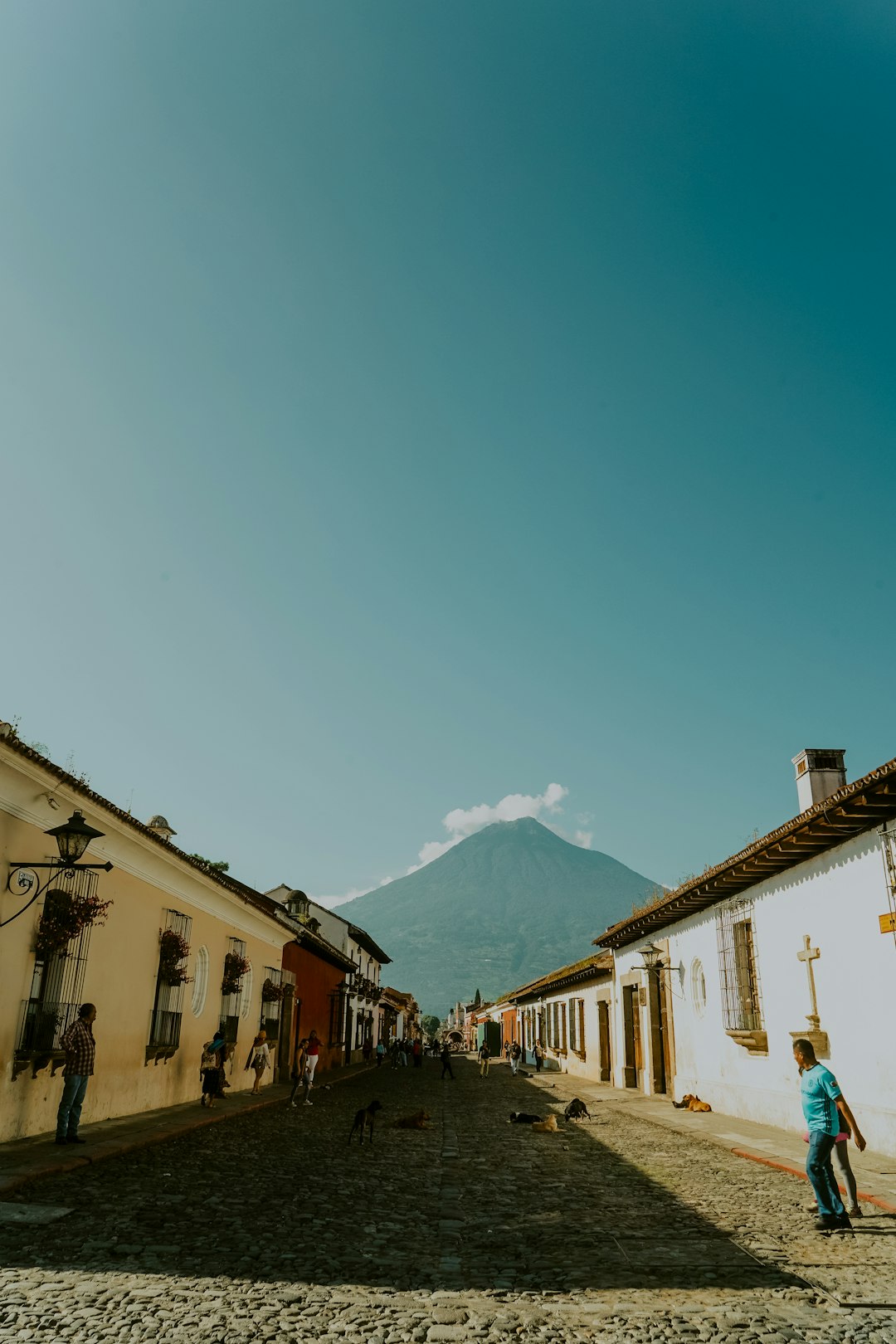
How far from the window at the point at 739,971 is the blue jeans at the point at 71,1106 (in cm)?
938

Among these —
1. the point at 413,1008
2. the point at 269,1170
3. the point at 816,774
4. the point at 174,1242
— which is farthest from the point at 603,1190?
the point at 413,1008

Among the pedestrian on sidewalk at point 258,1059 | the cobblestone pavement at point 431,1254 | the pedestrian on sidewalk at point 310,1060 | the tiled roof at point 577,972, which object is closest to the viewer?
the cobblestone pavement at point 431,1254

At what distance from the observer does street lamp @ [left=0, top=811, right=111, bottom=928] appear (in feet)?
29.6

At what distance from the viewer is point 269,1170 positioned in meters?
9.04

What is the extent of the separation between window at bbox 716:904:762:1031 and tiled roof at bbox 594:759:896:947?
48cm

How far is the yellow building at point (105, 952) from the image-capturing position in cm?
923

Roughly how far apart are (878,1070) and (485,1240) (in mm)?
5498

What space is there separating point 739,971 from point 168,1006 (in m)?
9.07

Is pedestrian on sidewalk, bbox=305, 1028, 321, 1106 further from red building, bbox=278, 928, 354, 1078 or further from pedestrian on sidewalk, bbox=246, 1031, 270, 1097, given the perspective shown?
red building, bbox=278, 928, 354, 1078

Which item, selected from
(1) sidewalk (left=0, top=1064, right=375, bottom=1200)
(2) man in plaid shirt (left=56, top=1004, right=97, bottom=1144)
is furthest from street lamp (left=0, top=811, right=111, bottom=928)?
(1) sidewalk (left=0, top=1064, right=375, bottom=1200)

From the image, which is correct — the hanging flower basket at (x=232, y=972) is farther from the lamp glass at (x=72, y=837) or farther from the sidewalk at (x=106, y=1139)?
the lamp glass at (x=72, y=837)

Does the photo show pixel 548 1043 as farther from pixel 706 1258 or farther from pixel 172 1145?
pixel 706 1258

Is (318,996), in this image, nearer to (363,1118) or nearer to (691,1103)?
(691,1103)

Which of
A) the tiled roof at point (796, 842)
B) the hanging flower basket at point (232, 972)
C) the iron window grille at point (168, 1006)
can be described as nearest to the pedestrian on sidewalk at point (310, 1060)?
the hanging flower basket at point (232, 972)
